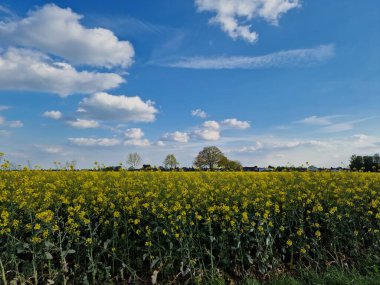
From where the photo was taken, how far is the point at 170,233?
6531 mm

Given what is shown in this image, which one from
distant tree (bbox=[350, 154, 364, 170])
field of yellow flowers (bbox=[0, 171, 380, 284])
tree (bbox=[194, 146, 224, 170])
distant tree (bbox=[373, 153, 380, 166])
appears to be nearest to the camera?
field of yellow flowers (bbox=[0, 171, 380, 284])

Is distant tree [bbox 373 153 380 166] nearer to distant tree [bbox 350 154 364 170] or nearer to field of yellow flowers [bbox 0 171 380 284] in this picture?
distant tree [bbox 350 154 364 170]

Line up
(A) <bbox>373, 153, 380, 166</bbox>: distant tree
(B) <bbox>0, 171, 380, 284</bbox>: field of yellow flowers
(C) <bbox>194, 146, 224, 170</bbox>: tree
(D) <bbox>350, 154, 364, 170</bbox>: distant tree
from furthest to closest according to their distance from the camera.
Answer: (C) <bbox>194, 146, 224, 170</bbox>: tree → (D) <bbox>350, 154, 364, 170</bbox>: distant tree → (A) <bbox>373, 153, 380, 166</bbox>: distant tree → (B) <bbox>0, 171, 380, 284</bbox>: field of yellow flowers

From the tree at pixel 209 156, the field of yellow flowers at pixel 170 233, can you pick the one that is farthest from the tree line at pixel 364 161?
the field of yellow flowers at pixel 170 233

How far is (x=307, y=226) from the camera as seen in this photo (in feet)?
25.0

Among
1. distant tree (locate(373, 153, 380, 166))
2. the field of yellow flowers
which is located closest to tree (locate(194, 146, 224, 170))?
distant tree (locate(373, 153, 380, 166))

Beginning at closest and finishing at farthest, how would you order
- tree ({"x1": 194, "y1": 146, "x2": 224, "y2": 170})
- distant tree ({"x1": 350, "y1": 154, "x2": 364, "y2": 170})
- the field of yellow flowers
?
the field of yellow flowers < distant tree ({"x1": 350, "y1": 154, "x2": 364, "y2": 170}) < tree ({"x1": 194, "y1": 146, "x2": 224, "y2": 170})

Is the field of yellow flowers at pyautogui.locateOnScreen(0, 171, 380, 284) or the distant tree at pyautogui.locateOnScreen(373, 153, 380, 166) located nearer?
the field of yellow flowers at pyautogui.locateOnScreen(0, 171, 380, 284)

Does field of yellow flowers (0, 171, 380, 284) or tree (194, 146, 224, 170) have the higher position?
tree (194, 146, 224, 170)

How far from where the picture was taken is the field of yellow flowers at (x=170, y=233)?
639 cm

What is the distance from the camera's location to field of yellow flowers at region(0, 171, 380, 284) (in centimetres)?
639

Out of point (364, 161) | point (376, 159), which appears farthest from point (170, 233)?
point (364, 161)

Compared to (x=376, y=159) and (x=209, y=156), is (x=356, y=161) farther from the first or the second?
(x=209, y=156)

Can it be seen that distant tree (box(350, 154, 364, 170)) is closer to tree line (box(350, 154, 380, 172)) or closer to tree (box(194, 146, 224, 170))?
tree line (box(350, 154, 380, 172))
